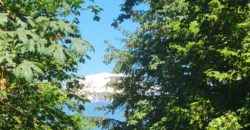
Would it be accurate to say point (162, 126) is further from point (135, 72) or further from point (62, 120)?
point (62, 120)

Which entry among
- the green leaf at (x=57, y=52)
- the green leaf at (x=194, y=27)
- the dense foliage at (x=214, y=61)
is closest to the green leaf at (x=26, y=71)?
the green leaf at (x=57, y=52)

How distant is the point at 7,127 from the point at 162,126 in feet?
50.7

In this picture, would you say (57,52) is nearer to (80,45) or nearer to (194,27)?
(80,45)

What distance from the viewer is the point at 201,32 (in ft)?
50.4

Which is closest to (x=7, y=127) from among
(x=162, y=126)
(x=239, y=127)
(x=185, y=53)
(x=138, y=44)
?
(x=239, y=127)

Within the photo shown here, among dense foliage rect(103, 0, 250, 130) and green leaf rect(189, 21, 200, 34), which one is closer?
dense foliage rect(103, 0, 250, 130)

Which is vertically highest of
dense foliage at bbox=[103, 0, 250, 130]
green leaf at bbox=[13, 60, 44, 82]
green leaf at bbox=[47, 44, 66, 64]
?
dense foliage at bbox=[103, 0, 250, 130]

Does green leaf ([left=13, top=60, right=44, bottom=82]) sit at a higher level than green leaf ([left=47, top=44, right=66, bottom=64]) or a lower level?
lower

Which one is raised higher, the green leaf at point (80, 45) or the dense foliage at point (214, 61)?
the dense foliage at point (214, 61)

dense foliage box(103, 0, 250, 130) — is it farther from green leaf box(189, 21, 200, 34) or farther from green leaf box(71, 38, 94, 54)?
green leaf box(71, 38, 94, 54)

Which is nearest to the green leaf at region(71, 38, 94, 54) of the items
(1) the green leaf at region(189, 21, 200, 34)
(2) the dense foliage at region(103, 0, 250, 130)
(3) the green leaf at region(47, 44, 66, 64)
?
(3) the green leaf at region(47, 44, 66, 64)

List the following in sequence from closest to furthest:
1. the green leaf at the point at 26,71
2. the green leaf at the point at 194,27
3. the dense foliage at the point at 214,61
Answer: the green leaf at the point at 26,71
the dense foliage at the point at 214,61
the green leaf at the point at 194,27

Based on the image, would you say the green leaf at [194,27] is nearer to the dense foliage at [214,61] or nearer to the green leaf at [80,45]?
the dense foliage at [214,61]

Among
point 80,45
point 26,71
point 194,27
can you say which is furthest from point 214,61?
point 26,71
